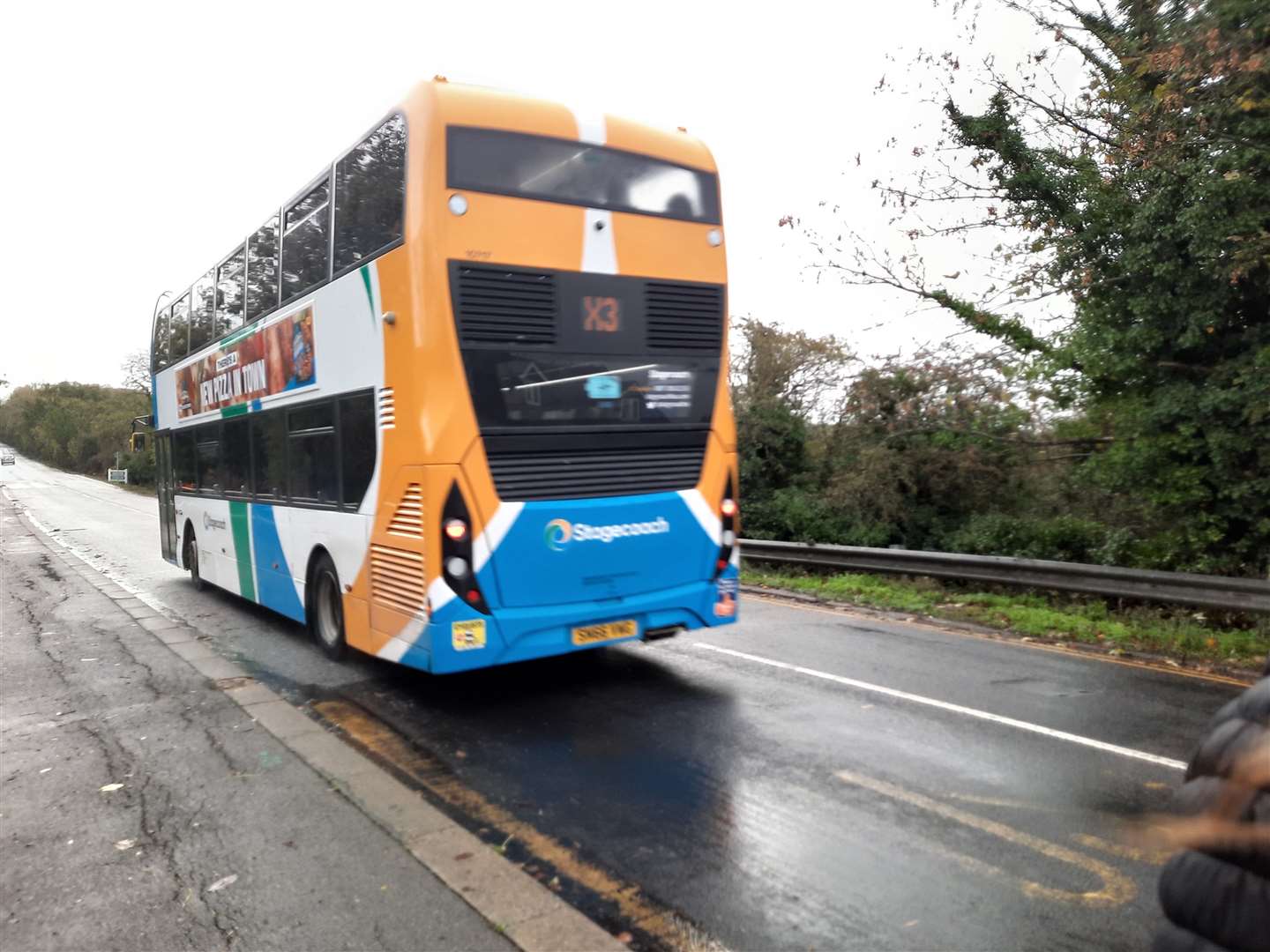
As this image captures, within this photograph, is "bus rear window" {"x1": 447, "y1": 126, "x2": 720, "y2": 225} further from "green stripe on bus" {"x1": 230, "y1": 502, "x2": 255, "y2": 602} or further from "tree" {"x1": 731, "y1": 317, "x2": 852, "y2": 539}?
"tree" {"x1": 731, "y1": 317, "x2": 852, "y2": 539}

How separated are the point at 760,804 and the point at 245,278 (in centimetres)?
791

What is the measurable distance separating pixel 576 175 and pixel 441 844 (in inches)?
181

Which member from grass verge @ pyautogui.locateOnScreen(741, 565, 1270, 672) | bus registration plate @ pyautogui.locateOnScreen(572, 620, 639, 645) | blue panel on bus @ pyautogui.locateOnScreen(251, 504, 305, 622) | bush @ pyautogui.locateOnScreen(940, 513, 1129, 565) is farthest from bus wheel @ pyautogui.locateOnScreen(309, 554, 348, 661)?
bush @ pyautogui.locateOnScreen(940, 513, 1129, 565)

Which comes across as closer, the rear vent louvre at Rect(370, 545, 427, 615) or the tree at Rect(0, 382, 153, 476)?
the rear vent louvre at Rect(370, 545, 427, 615)

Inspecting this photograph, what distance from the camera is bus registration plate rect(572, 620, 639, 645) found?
670cm

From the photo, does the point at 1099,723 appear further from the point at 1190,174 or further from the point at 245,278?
the point at 245,278

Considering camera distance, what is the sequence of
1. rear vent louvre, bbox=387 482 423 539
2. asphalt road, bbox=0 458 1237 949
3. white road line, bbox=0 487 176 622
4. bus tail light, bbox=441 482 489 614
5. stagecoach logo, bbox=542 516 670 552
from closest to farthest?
asphalt road, bbox=0 458 1237 949 < bus tail light, bbox=441 482 489 614 < rear vent louvre, bbox=387 482 423 539 < stagecoach logo, bbox=542 516 670 552 < white road line, bbox=0 487 176 622

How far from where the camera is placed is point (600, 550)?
266 inches

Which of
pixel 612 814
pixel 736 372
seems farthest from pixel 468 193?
pixel 736 372

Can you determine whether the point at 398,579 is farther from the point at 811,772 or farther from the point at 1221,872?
the point at 1221,872

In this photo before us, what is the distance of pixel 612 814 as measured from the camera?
479cm

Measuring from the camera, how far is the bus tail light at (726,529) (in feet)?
24.5

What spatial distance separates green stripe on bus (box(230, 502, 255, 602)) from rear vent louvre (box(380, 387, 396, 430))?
455cm

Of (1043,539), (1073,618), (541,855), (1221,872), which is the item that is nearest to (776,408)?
(1043,539)
